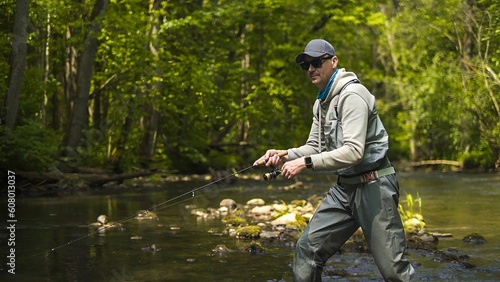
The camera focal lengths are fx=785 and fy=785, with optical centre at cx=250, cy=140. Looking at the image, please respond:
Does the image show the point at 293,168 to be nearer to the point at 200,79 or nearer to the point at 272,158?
the point at 272,158

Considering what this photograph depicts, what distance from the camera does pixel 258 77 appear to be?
31703mm

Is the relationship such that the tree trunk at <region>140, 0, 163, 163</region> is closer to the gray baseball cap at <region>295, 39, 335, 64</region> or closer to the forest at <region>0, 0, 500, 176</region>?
the forest at <region>0, 0, 500, 176</region>

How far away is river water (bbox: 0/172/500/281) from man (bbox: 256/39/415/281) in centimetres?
164

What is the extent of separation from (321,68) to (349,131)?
1.84 feet

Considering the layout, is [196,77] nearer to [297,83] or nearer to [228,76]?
[228,76]

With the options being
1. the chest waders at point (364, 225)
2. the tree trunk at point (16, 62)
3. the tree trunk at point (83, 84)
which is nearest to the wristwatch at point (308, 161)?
the chest waders at point (364, 225)

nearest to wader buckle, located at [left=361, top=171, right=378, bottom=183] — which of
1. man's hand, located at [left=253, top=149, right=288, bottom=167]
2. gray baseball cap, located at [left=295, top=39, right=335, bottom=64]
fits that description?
man's hand, located at [left=253, top=149, right=288, bottom=167]

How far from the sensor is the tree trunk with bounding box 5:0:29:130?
1781cm

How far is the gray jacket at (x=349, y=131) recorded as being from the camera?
4930 mm

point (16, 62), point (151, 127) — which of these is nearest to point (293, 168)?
point (16, 62)

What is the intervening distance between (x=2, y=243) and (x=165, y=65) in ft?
45.4

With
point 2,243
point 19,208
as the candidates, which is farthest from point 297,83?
point 2,243

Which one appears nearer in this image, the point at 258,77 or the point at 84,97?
the point at 84,97

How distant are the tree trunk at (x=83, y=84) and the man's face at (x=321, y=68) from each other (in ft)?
53.5
